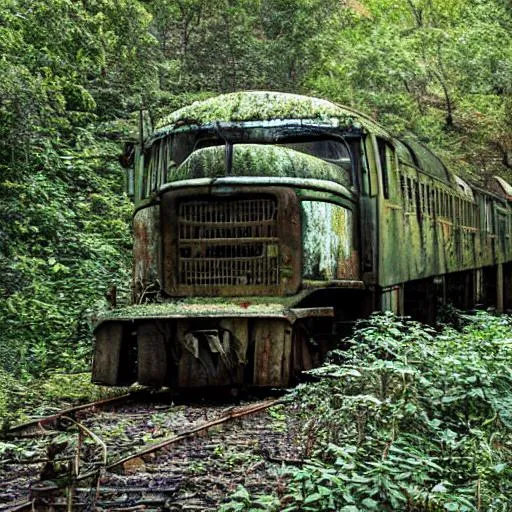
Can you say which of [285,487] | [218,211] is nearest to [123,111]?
[218,211]

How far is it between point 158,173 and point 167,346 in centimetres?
227

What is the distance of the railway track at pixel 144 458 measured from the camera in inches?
162

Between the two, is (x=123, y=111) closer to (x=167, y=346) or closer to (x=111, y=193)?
(x=111, y=193)

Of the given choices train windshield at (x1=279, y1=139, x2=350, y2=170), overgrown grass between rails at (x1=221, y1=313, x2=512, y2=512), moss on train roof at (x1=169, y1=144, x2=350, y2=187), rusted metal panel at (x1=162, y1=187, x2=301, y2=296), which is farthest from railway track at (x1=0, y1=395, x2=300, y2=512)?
train windshield at (x1=279, y1=139, x2=350, y2=170)

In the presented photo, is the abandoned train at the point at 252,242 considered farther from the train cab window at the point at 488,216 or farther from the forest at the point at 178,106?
the train cab window at the point at 488,216

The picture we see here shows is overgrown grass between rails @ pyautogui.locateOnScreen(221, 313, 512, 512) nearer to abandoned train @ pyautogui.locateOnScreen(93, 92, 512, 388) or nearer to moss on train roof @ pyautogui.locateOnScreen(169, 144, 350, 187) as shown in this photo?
abandoned train @ pyautogui.locateOnScreen(93, 92, 512, 388)

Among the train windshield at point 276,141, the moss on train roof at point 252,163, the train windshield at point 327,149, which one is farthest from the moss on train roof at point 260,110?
the moss on train roof at point 252,163

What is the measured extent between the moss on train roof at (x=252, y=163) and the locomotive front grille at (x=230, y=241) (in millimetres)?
289

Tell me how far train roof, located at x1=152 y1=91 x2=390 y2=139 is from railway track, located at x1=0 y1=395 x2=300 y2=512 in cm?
327

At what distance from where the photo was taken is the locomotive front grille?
780 cm

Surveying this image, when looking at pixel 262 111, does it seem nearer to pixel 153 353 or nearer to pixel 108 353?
pixel 153 353

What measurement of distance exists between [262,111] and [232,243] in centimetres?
180

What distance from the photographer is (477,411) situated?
5246mm

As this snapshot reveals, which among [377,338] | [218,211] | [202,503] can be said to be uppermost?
[218,211]
